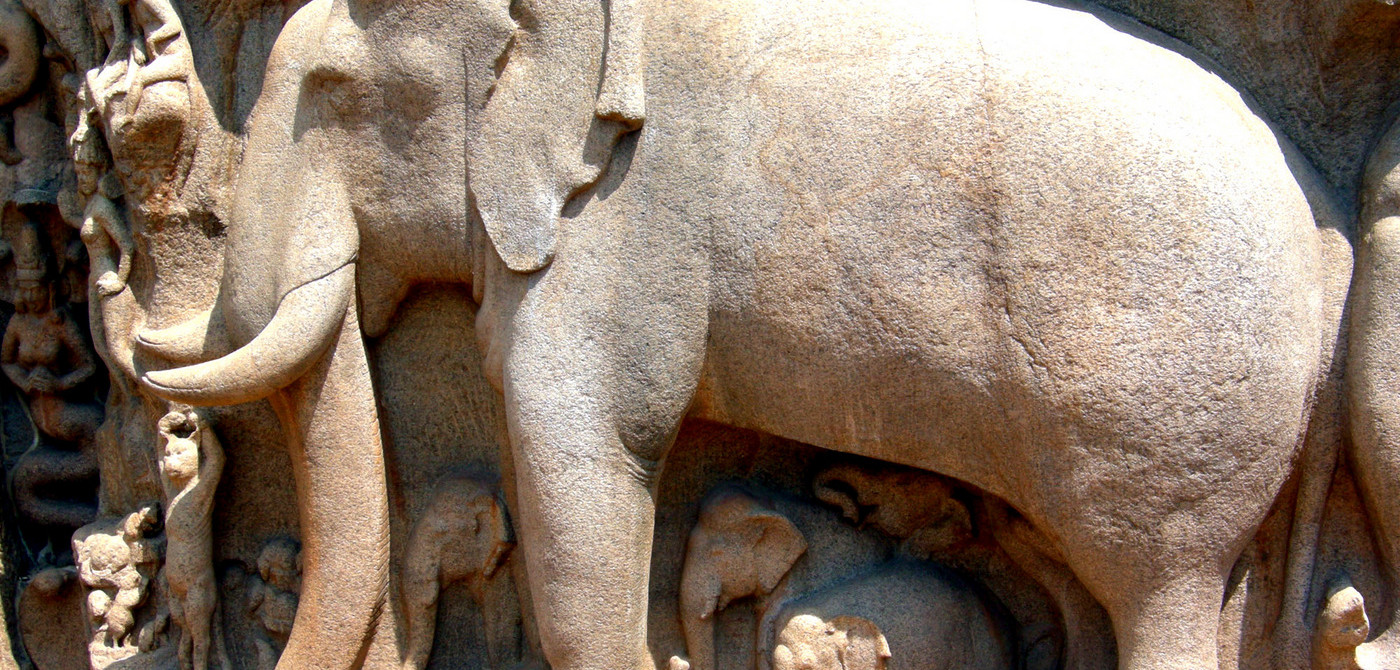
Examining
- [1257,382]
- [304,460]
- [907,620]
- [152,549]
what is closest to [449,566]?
[304,460]

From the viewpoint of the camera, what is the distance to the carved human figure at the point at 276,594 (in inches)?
124

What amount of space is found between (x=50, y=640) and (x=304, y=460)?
126 centimetres

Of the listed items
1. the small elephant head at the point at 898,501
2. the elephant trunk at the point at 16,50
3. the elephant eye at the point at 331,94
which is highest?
the elephant eye at the point at 331,94

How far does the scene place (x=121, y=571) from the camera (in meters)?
3.28

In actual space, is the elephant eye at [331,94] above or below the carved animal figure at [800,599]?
above

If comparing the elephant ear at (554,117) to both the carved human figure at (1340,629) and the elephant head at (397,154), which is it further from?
the carved human figure at (1340,629)

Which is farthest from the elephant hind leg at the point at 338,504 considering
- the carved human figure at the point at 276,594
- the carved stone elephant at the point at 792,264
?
the carved human figure at the point at 276,594

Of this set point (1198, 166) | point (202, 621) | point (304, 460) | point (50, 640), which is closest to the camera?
point (1198, 166)

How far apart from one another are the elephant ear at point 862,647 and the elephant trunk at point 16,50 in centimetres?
258

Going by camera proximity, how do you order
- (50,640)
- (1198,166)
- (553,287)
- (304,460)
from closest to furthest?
1. (1198,166)
2. (553,287)
3. (304,460)
4. (50,640)

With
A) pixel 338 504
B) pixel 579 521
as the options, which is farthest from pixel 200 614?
pixel 579 521

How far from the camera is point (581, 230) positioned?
8.86ft

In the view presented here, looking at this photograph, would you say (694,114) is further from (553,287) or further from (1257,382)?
(1257,382)

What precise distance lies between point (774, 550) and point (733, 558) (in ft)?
0.31
